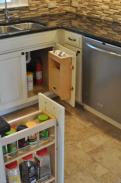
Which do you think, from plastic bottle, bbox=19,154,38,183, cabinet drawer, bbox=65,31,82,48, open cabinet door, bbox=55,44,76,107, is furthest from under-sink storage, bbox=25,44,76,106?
plastic bottle, bbox=19,154,38,183

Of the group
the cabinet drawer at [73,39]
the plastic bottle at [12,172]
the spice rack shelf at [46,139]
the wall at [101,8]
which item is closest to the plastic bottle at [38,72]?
the cabinet drawer at [73,39]

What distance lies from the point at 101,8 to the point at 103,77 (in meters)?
0.97

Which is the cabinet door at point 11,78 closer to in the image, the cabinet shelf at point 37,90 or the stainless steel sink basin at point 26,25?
the cabinet shelf at point 37,90

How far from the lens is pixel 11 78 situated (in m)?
2.84

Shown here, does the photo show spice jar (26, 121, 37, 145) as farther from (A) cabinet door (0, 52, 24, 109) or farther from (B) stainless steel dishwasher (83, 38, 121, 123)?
(A) cabinet door (0, 52, 24, 109)

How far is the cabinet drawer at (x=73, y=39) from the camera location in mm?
2805

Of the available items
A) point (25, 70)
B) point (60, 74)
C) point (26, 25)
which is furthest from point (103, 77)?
point (26, 25)

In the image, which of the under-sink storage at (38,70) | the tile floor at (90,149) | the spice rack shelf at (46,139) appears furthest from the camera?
the under-sink storage at (38,70)

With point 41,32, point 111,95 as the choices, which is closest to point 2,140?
point 111,95

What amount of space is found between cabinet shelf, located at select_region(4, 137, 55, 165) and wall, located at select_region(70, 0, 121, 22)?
189 centimetres

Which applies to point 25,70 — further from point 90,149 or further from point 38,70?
point 90,149

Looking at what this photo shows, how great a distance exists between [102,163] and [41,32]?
1.45 m

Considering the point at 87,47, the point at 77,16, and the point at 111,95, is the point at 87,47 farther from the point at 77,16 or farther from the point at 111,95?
the point at 77,16

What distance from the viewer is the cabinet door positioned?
275 centimetres
